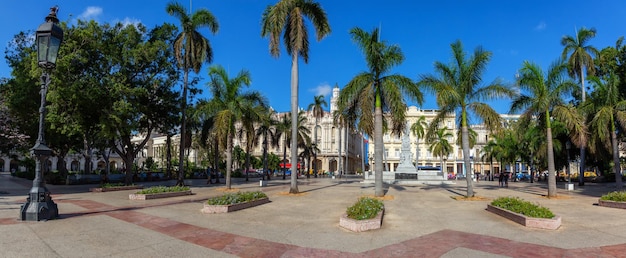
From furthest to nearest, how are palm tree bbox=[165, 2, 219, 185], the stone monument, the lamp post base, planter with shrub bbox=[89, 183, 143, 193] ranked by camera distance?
the stone monument < palm tree bbox=[165, 2, 219, 185] < planter with shrub bbox=[89, 183, 143, 193] < the lamp post base

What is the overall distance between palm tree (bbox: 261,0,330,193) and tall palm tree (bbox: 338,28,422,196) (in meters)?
3.23

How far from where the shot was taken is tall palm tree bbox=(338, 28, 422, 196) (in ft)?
61.2

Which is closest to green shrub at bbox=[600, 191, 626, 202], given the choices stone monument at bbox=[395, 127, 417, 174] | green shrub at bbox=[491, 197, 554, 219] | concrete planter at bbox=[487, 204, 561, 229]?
green shrub at bbox=[491, 197, 554, 219]

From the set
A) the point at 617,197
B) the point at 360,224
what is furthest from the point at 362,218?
the point at 617,197

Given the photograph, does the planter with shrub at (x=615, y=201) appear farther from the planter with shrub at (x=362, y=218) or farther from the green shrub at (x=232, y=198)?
the green shrub at (x=232, y=198)

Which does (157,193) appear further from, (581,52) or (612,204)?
(581,52)

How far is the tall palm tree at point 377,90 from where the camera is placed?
1866cm

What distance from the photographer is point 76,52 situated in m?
21.9

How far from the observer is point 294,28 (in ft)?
70.3

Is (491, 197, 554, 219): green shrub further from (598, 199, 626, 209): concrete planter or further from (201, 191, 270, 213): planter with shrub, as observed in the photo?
(201, 191, 270, 213): planter with shrub

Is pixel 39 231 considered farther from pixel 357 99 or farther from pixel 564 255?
pixel 357 99

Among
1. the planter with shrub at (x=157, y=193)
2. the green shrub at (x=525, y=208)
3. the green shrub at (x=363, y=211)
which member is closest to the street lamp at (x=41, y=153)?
the planter with shrub at (x=157, y=193)

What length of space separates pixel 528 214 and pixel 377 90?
10.3 metres

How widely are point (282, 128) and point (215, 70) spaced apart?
23062 millimetres
